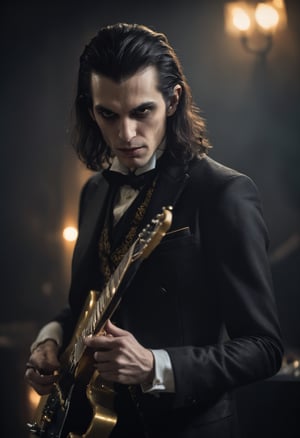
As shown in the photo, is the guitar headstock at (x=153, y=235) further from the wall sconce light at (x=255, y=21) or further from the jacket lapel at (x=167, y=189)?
the wall sconce light at (x=255, y=21)

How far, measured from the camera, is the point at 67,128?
4.55 metres

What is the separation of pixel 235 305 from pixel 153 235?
38 cm

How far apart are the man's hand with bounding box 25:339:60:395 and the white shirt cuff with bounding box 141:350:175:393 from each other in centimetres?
58

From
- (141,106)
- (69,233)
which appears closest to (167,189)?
(141,106)

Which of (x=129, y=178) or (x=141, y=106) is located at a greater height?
(x=141, y=106)

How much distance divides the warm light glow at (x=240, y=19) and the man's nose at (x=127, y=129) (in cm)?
250

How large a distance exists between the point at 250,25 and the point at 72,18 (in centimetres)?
133

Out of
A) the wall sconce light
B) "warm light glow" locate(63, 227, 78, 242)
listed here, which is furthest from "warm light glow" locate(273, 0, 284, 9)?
"warm light glow" locate(63, 227, 78, 242)

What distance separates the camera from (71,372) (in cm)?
198

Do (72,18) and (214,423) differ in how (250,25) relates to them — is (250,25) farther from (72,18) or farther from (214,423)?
(214,423)

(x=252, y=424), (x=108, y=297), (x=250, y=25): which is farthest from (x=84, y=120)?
(x=250, y=25)

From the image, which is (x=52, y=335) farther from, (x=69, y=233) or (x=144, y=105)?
(x=69, y=233)

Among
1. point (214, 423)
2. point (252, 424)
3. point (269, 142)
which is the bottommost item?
point (252, 424)

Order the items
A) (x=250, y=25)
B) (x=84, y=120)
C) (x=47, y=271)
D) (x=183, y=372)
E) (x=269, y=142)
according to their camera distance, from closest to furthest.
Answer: (x=183, y=372) < (x=84, y=120) < (x=250, y=25) < (x=269, y=142) < (x=47, y=271)
